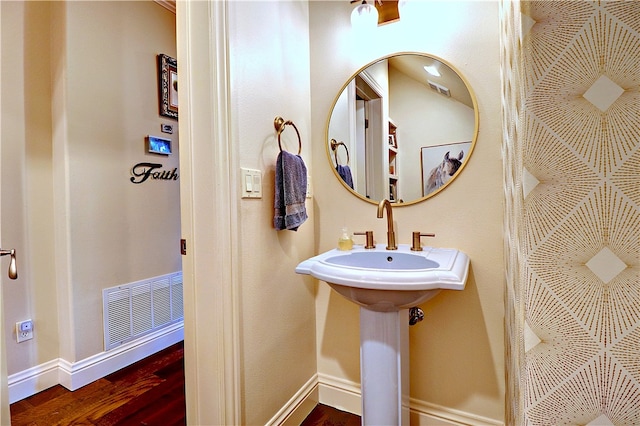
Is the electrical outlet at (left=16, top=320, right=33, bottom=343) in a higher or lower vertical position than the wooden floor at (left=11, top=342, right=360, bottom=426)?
higher

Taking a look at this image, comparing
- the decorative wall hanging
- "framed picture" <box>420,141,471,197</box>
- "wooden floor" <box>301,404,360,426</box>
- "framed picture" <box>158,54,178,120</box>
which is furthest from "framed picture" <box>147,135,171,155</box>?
"wooden floor" <box>301,404,360,426</box>

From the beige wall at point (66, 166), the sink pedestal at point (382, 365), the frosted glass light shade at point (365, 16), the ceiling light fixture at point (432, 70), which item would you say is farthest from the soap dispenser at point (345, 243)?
the beige wall at point (66, 166)

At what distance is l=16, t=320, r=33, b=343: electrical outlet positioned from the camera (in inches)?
65.9

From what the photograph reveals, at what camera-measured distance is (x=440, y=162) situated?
4.58ft

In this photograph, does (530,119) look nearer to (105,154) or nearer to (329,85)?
(329,85)

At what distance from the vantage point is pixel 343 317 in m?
1.61

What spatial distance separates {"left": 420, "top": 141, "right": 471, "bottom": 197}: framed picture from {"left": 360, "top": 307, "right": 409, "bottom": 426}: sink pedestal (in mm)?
612

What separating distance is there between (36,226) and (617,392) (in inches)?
98.0

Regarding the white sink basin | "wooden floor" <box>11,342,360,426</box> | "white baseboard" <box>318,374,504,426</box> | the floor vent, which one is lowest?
"wooden floor" <box>11,342,360,426</box>

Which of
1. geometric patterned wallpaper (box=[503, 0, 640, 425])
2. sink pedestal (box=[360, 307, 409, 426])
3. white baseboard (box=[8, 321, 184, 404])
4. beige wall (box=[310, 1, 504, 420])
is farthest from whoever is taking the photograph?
white baseboard (box=[8, 321, 184, 404])

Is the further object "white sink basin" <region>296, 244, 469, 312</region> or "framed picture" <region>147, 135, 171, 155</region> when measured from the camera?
"framed picture" <region>147, 135, 171, 155</region>

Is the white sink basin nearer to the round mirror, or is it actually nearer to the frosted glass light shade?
the round mirror

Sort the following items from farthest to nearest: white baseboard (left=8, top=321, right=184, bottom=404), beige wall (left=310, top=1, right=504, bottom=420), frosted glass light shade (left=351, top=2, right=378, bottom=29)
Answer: white baseboard (left=8, top=321, right=184, bottom=404) < frosted glass light shade (left=351, top=2, right=378, bottom=29) < beige wall (left=310, top=1, right=504, bottom=420)

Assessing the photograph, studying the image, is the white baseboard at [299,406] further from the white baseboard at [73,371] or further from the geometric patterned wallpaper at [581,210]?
the white baseboard at [73,371]
